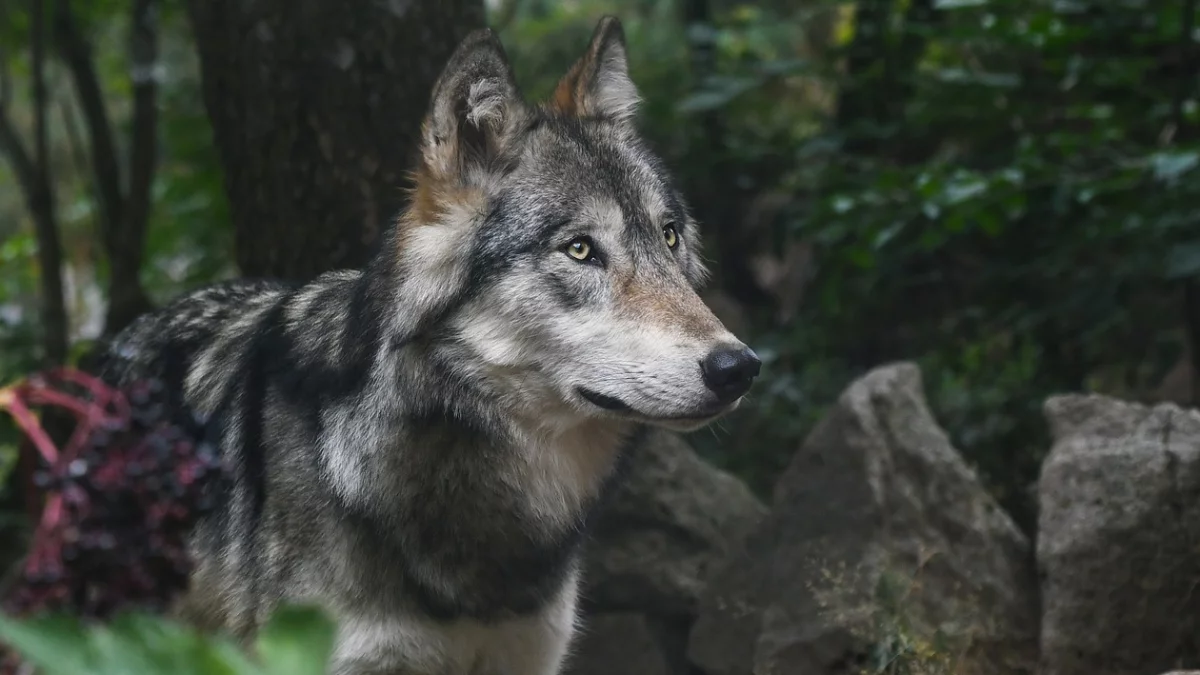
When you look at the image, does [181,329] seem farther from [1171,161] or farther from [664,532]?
[1171,161]

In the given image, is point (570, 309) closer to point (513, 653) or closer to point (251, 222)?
point (513, 653)

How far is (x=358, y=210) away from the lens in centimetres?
488

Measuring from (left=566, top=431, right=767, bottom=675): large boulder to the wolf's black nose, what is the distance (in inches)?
64.1

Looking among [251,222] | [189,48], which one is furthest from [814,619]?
[189,48]

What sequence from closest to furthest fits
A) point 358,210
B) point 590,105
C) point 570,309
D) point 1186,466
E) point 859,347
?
1. point 570,309
2. point 590,105
3. point 1186,466
4. point 358,210
5. point 859,347

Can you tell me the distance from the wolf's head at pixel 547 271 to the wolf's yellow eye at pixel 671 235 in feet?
0.08

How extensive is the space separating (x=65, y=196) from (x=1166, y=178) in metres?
13.3

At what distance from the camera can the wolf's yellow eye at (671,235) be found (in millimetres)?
3475

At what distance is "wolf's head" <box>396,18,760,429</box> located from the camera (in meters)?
3.01

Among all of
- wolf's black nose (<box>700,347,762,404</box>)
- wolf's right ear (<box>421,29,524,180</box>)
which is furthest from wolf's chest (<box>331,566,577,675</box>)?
wolf's right ear (<box>421,29,524,180</box>)

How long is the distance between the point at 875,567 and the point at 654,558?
93cm

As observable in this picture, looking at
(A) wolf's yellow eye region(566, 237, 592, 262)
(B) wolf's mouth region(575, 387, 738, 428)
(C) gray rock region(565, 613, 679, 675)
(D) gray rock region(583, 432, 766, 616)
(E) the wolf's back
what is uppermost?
(A) wolf's yellow eye region(566, 237, 592, 262)

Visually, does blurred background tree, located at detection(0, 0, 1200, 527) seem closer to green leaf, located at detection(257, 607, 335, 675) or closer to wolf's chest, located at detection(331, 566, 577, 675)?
wolf's chest, located at detection(331, 566, 577, 675)

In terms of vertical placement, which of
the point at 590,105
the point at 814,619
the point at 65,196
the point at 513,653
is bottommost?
the point at 65,196
